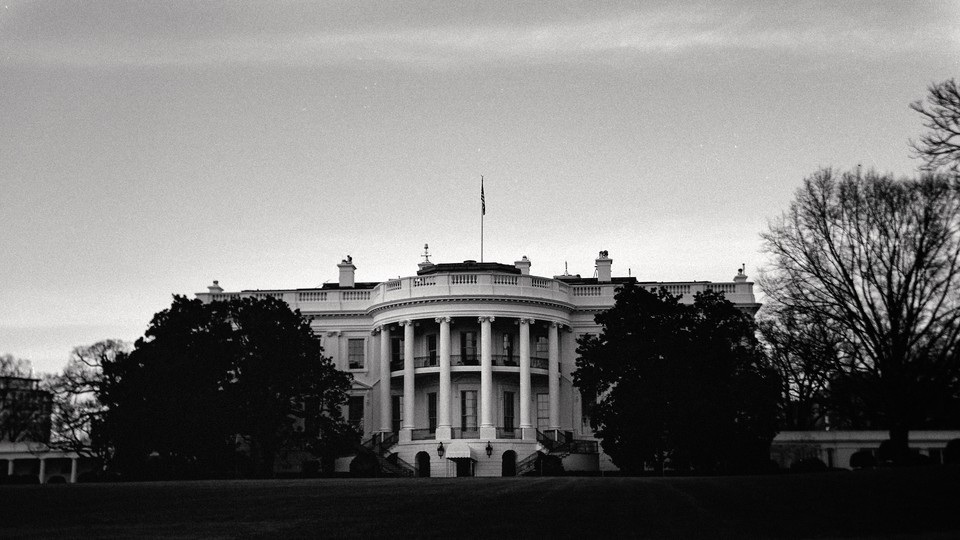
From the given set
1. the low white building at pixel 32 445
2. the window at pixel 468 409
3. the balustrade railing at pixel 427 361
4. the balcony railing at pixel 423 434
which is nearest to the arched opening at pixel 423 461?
the balcony railing at pixel 423 434

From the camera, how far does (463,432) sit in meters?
63.1

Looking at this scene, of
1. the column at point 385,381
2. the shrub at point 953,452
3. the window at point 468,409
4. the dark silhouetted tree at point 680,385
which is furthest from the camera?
the column at point 385,381

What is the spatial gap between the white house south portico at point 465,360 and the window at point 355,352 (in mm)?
82

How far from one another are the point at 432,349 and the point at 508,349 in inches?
171

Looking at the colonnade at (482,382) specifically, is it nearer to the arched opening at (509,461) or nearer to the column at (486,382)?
the column at (486,382)

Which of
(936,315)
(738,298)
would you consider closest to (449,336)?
(738,298)

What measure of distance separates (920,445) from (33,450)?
185 feet

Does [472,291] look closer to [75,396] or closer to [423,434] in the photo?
[423,434]

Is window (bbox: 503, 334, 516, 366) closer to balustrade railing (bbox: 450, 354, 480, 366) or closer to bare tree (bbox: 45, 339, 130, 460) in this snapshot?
balustrade railing (bbox: 450, 354, 480, 366)

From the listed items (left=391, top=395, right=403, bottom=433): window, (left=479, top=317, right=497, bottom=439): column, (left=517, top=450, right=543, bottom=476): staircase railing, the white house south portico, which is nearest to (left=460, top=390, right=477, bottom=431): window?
the white house south portico

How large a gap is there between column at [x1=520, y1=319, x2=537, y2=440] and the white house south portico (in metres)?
0.06

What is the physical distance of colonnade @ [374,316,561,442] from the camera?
62.3 meters

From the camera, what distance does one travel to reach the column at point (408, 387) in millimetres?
63406

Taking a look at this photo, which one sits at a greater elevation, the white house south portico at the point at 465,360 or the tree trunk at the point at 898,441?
the white house south portico at the point at 465,360
